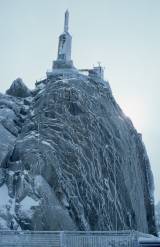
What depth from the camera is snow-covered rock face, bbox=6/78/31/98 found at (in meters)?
56.2

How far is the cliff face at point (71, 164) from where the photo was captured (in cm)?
3359

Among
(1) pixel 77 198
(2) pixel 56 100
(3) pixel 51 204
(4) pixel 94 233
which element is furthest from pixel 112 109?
(4) pixel 94 233

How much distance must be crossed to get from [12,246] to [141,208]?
3305cm

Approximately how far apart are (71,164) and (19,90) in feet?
69.3

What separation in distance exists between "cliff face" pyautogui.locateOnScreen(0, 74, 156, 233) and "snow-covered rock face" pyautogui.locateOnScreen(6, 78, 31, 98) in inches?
55.5

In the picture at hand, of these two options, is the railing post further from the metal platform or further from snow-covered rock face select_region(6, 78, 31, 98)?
snow-covered rock face select_region(6, 78, 31, 98)

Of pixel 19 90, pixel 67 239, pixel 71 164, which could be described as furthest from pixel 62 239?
pixel 19 90

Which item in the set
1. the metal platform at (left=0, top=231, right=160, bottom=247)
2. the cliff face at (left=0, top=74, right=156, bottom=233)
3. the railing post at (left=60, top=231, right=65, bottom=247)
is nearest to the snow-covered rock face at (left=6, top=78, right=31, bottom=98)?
the cliff face at (left=0, top=74, right=156, bottom=233)

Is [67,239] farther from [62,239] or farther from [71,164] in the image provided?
[71,164]

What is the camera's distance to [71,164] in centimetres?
3969

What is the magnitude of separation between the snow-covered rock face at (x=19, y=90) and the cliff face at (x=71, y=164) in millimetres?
1409

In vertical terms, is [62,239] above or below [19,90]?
below

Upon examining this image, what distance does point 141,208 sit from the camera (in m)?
51.7

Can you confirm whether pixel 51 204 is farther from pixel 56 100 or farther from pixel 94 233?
pixel 56 100
